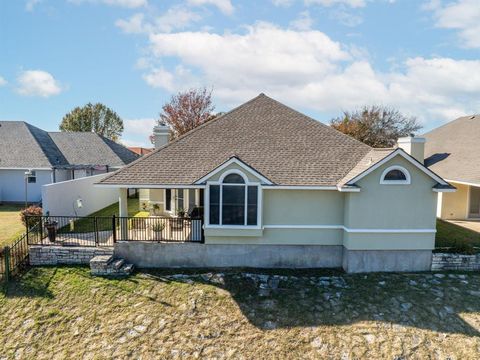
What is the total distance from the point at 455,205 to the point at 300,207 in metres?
12.7

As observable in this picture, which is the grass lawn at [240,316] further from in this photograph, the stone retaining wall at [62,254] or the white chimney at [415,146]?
the white chimney at [415,146]

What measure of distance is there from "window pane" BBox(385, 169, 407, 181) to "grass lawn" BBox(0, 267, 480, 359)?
3807mm

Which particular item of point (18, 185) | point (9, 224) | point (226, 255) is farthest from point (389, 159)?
point (18, 185)

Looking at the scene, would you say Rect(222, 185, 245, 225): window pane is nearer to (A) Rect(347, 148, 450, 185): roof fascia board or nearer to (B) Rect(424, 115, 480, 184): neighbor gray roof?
(A) Rect(347, 148, 450, 185): roof fascia board

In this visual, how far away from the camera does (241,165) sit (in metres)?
11.9

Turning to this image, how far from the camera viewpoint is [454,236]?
15.4 meters

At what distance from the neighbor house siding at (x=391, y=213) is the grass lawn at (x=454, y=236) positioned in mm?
2341

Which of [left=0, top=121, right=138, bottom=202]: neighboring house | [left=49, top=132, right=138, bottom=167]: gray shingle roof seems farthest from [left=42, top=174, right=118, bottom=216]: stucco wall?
[left=49, top=132, right=138, bottom=167]: gray shingle roof

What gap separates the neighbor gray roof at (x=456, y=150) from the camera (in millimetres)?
17953

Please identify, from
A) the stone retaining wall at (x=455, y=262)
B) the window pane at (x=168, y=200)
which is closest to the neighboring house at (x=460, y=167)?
the stone retaining wall at (x=455, y=262)

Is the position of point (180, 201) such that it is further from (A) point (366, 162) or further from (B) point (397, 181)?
(B) point (397, 181)

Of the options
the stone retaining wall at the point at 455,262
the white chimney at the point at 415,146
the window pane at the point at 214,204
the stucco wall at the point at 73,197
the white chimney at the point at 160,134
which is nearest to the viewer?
the window pane at the point at 214,204

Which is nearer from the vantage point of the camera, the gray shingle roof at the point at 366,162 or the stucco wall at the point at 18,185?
the gray shingle roof at the point at 366,162

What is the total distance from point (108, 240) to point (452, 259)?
47.1 ft
